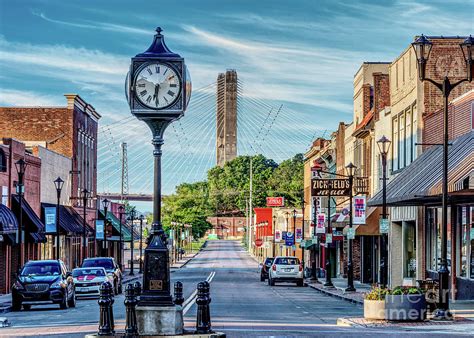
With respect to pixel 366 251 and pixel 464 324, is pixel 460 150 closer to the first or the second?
pixel 464 324

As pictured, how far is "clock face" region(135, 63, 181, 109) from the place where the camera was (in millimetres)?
19344

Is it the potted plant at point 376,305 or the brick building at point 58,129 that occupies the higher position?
the brick building at point 58,129

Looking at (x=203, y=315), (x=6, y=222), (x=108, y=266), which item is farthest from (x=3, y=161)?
(x=203, y=315)

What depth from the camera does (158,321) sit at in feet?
60.0

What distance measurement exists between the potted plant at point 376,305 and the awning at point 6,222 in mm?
22588

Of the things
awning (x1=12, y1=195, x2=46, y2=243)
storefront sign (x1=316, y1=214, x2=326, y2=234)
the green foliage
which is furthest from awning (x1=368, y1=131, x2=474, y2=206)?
storefront sign (x1=316, y1=214, x2=326, y2=234)

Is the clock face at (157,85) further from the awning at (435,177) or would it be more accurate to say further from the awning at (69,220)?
the awning at (69,220)

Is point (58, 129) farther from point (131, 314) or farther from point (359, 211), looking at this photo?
point (131, 314)

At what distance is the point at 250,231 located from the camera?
578 feet

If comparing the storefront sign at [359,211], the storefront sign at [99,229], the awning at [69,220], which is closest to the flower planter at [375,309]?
the storefront sign at [359,211]

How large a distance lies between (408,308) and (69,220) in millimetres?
46317

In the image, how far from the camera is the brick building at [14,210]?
169ft

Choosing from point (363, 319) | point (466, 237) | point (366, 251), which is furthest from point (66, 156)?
point (363, 319)

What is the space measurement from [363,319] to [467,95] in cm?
1159
